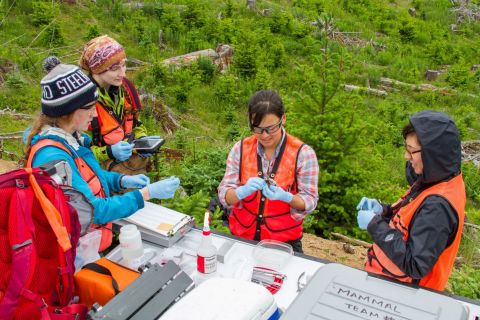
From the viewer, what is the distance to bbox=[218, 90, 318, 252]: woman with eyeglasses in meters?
2.78

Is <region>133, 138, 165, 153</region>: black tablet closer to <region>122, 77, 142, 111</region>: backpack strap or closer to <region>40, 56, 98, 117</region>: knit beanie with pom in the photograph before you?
<region>122, 77, 142, 111</region>: backpack strap

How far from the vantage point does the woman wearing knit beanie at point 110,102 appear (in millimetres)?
3406

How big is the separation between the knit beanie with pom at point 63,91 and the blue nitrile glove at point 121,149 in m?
1.09

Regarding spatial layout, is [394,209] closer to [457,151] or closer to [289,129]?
[457,151]

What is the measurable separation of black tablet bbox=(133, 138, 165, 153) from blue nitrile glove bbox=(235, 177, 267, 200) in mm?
895

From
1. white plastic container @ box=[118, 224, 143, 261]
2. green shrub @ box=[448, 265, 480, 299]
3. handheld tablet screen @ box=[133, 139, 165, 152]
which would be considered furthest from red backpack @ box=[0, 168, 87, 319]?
green shrub @ box=[448, 265, 480, 299]

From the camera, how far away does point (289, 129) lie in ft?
16.0

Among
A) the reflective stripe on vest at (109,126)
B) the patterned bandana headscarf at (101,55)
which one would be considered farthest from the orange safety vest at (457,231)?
the patterned bandana headscarf at (101,55)

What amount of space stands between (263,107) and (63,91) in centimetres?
120

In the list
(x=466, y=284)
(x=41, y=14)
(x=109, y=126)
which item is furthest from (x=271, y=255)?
(x=41, y=14)

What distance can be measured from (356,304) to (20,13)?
11.7 m

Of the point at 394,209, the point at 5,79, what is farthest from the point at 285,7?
the point at 394,209

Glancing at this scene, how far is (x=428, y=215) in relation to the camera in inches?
82.6

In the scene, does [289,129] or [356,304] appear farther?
[289,129]
